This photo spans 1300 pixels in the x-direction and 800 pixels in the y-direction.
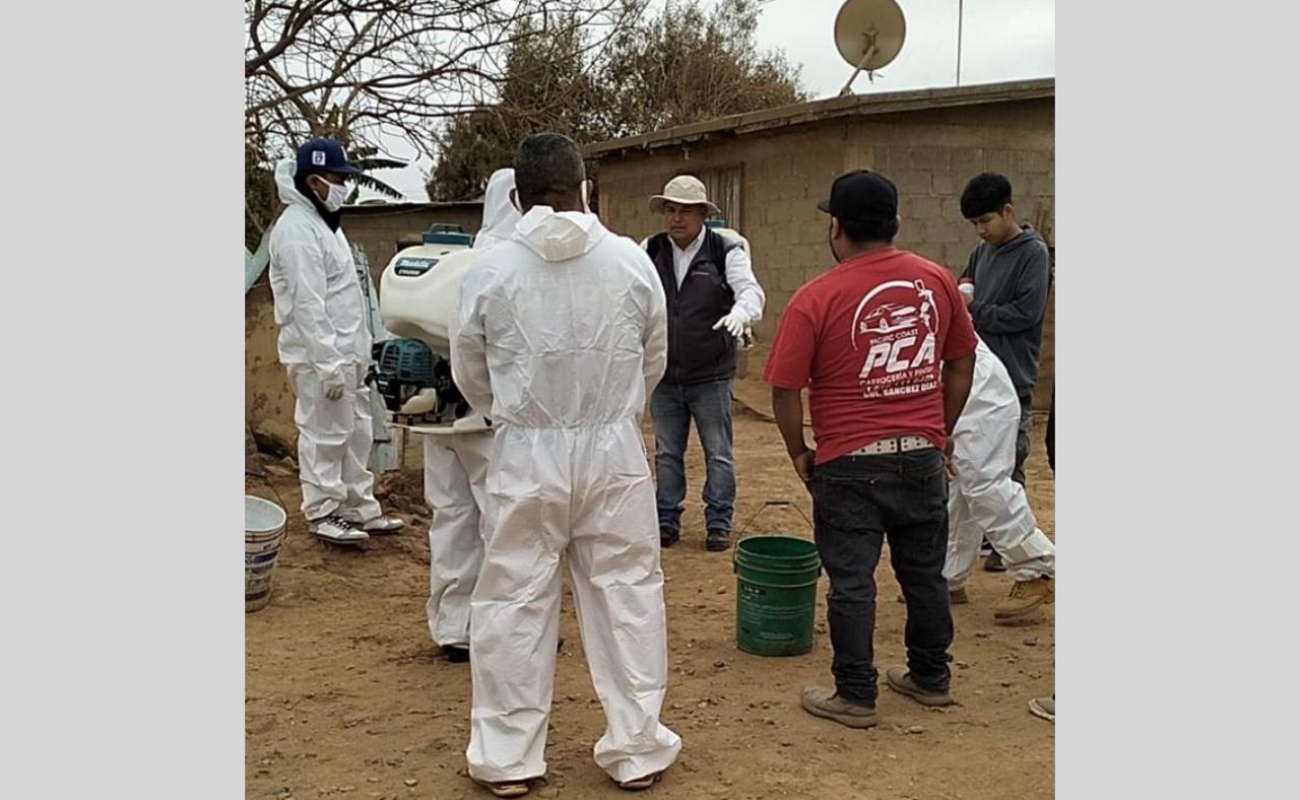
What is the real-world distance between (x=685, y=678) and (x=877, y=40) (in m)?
8.07

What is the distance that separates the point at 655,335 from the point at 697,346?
103 inches

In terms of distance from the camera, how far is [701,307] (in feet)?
20.2

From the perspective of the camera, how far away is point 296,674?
4.60 m

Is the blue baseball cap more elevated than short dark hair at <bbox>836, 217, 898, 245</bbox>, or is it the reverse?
the blue baseball cap

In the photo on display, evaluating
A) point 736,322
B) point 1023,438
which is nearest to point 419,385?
point 736,322

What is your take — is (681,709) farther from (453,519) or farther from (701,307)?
(701,307)

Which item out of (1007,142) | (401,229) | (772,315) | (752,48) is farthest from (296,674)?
(752,48)

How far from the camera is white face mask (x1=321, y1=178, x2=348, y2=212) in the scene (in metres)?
6.18

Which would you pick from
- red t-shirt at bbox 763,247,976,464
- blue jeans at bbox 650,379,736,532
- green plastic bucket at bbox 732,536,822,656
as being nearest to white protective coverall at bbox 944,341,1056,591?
green plastic bucket at bbox 732,536,822,656

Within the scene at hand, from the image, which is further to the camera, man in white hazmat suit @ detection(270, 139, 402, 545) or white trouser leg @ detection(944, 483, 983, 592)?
man in white hazmat suit @ detection(270, 139, 402, 545)

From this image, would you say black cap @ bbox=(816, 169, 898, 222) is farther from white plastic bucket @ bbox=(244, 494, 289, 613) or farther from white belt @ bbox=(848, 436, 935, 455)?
white plastic bucket @ bbox=(244, 494, 289, 613)

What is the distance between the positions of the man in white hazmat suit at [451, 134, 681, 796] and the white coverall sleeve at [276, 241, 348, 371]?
107 inches

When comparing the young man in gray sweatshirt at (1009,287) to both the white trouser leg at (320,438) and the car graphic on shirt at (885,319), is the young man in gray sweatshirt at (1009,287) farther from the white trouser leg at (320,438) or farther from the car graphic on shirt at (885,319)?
the white trouser leg at (320,438)

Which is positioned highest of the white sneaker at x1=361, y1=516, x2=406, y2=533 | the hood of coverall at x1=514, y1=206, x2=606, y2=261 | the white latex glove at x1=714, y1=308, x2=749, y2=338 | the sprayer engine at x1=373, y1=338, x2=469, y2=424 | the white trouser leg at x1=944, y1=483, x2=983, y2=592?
the hood of coverall at x1=514, y1=206, x2=606, y2=261
